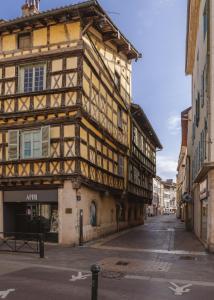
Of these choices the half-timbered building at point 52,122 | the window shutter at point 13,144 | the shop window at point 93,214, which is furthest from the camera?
the shop window at point 93,214

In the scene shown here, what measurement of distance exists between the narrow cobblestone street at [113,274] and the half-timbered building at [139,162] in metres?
14.3

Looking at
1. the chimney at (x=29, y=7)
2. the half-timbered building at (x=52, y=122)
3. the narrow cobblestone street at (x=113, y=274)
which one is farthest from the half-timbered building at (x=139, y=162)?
the narrow cobblestone street at (x=113, y=274)

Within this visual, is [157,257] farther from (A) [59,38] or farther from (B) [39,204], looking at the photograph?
(A) [59,38]

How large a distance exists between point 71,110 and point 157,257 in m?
7.82

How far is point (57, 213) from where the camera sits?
62.3 feet

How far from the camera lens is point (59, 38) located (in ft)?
63.2

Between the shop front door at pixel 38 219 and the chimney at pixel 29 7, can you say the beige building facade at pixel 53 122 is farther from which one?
the chimney at pixel 29 7

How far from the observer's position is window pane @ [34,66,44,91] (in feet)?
63.1

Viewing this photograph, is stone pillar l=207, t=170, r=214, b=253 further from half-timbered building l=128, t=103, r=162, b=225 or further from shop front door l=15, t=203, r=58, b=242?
half-timbered building l=128, t=103, r=162, b=225

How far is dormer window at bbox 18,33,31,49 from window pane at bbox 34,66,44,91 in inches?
61.0

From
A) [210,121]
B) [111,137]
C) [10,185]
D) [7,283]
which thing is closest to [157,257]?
[210,121]

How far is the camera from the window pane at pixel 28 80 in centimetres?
1942

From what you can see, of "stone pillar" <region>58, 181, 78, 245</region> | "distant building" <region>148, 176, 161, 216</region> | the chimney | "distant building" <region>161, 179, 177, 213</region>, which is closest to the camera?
"stone pillar" <region>58, 181, 78, 245</region>

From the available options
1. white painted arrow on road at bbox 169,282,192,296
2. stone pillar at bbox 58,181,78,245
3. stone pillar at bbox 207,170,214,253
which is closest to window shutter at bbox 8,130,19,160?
stone pillar at bbox 58,181,78,245
